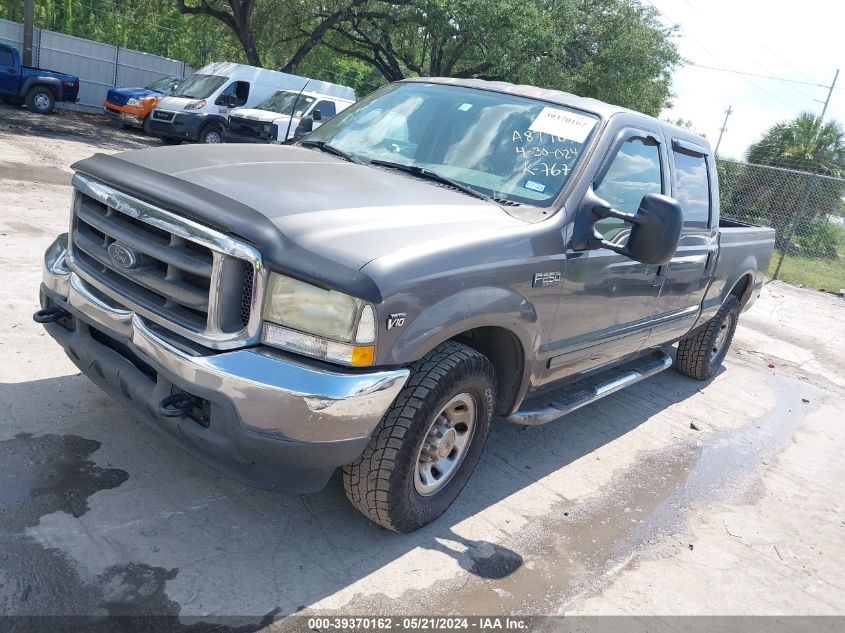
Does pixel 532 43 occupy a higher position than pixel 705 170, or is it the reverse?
pixel 532 43

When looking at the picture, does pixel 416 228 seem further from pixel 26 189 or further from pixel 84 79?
pixel 84 79

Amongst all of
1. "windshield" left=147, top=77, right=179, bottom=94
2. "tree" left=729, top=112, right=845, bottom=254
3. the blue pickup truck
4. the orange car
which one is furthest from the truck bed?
"windshield" left=147, top=77, right=179, bottom=94

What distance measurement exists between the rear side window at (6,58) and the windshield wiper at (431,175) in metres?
18.2

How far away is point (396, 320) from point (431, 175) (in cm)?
128

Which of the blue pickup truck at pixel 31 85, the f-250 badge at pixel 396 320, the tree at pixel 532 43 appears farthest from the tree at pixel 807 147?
the f-250 badge at pixel 396 320

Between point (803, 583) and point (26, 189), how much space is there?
8809mm

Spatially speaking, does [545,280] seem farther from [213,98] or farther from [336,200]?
[213,98]

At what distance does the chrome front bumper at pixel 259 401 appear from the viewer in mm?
2588

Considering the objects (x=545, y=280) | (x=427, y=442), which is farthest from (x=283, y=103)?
(x=427, y=442)

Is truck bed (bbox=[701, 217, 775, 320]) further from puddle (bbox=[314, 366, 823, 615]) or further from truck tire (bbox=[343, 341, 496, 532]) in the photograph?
truck tire (bbox=[343, 341, 496, 532])

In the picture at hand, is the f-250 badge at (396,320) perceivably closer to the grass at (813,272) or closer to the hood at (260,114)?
the grass at (813,272)

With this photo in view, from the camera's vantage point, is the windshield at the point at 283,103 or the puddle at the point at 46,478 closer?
the puddle at the point at 46,478

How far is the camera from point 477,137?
395 cm

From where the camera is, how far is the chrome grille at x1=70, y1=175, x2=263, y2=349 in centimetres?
266
